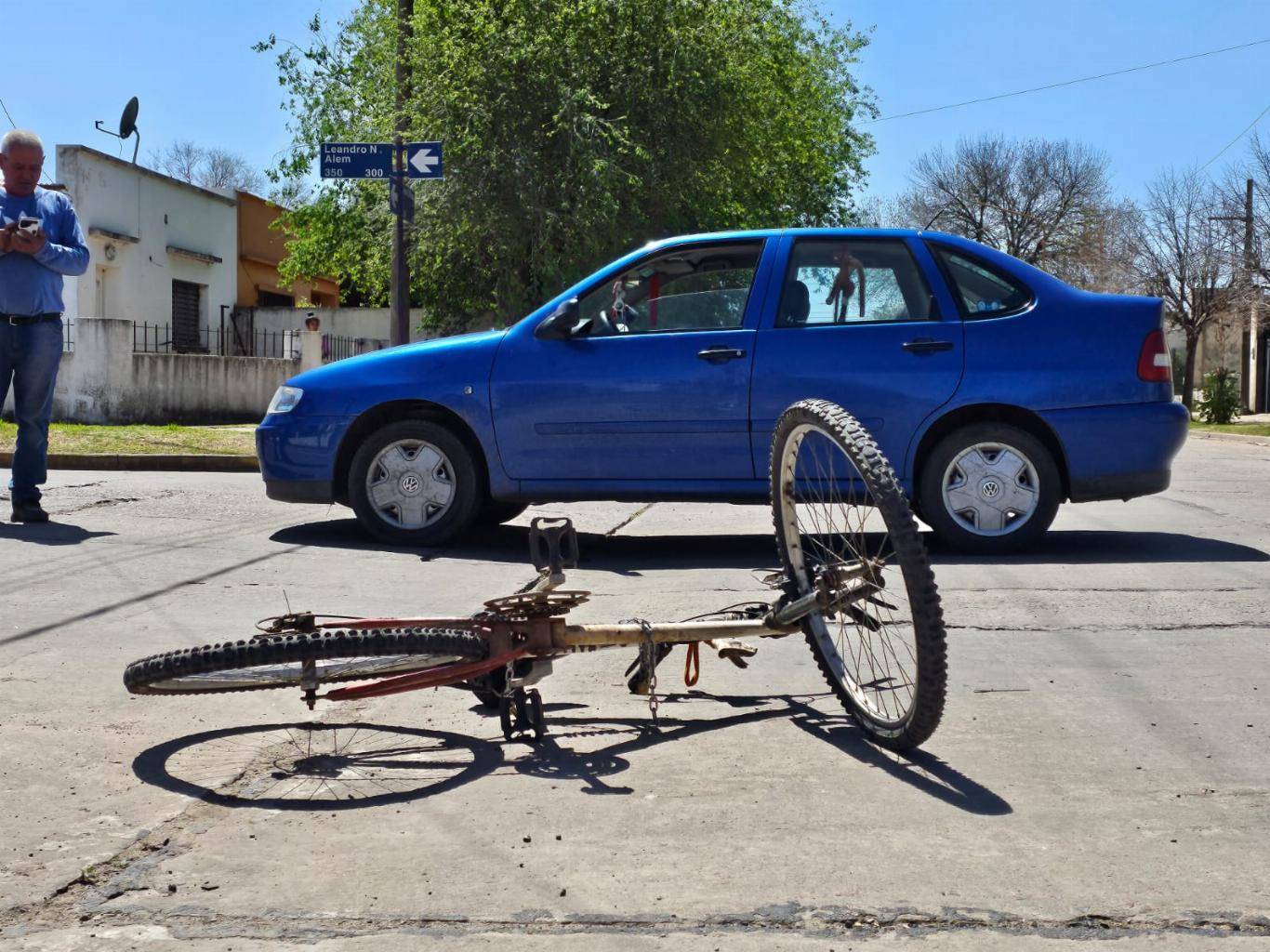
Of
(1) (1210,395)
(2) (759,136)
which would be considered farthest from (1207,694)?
(1) (1210,395)

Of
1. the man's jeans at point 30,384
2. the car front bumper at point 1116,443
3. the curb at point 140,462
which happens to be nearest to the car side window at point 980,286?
the car front bumper at point 1116,443

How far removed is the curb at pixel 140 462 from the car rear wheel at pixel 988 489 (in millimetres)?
8180

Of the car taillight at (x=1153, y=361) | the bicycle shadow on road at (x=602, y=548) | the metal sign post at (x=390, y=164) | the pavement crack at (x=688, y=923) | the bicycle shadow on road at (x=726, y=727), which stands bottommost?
the pavement crack at (x=688, y=923)

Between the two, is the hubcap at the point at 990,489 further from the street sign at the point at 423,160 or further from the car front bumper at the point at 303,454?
Answer: the street sign at the point at 423,160

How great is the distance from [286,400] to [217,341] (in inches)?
1020

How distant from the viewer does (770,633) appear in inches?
154

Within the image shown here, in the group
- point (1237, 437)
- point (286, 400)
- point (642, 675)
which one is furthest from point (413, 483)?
point (1237, 437)

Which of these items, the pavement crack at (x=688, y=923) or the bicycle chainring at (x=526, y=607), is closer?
the pavement crack at (x=688, y=923)

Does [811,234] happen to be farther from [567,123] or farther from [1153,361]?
[567,123]

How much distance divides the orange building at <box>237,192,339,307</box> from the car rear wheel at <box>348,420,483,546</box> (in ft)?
93.8

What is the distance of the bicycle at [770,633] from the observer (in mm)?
3430

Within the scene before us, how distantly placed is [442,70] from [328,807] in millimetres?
23961

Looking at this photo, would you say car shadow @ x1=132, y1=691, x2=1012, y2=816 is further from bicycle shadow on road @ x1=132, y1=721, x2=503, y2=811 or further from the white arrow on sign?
the white arrow on sign

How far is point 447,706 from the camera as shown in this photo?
162 inches
